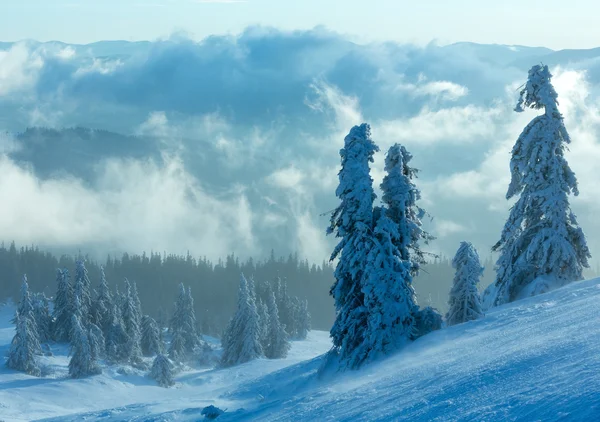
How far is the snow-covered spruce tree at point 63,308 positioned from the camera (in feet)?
269

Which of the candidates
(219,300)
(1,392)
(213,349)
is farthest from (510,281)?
(219,300)

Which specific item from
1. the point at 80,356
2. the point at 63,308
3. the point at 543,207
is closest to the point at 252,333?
the point at 80,356

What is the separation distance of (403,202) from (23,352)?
57704 mm

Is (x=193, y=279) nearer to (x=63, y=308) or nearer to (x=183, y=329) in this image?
(x=183, y=329)

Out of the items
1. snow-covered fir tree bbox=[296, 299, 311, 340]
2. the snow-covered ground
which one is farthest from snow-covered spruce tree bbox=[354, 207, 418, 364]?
snow-covered fir tree bbox=[296, 299, 311, 340]

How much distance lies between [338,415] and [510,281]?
18.2 meters

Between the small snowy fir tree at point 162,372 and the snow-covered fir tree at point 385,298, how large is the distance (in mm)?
52593

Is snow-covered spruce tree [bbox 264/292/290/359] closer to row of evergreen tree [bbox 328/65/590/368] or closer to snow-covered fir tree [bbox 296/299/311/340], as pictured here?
snow-covered fir tree [bbox 296/299/311/340]

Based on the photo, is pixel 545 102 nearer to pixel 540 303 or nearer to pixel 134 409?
pixel 540 303

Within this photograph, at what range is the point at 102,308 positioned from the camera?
8275 centimetres

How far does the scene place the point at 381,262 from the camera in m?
25.8

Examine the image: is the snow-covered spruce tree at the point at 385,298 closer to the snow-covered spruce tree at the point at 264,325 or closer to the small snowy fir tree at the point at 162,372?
the small snowy fir tree at the point at 162,372

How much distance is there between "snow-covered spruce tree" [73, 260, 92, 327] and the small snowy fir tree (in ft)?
41.7

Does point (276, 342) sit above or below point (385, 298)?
below
